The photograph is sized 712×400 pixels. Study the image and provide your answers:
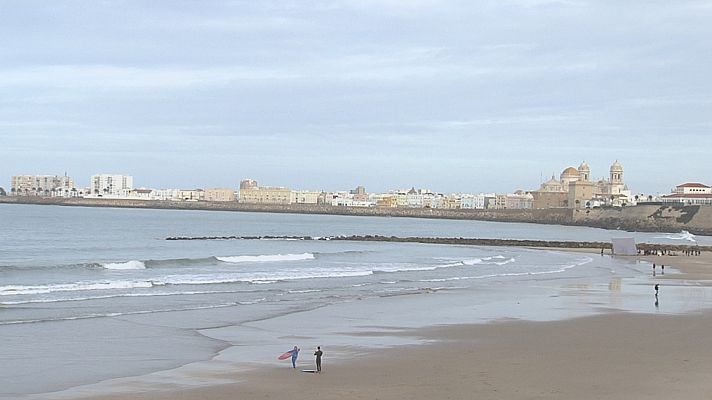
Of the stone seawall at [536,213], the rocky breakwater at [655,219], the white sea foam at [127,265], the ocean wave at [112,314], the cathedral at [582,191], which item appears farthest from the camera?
the cathedral at [582,191]

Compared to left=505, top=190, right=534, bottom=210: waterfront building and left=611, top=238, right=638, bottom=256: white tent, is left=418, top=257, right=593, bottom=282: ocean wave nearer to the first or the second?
left=611, top=238, right=638, bottom=256: white tent

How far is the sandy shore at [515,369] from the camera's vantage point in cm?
1140

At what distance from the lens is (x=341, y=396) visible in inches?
440

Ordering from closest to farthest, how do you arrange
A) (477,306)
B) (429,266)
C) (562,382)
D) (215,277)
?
(562,382) → (477,306) → (215,277) → (429,266)

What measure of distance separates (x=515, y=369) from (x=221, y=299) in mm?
10822

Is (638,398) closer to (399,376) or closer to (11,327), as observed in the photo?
(399,376)

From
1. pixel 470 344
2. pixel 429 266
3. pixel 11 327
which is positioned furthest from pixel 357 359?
pixel 429 266

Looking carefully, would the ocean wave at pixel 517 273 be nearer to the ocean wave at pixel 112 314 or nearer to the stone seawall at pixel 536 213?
the ocean wave at pixel 112 314

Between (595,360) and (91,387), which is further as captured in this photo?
(595,360)

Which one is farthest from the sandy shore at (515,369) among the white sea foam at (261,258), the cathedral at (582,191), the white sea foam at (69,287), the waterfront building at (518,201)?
the waterfront building at (518,201)

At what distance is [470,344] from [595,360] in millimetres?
2473

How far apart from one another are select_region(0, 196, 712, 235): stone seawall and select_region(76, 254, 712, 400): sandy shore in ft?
284

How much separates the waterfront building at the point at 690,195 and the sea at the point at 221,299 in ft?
276

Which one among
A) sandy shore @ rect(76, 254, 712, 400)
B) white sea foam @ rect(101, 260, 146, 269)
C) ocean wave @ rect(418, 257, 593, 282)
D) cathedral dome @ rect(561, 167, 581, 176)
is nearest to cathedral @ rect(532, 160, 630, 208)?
cathedral dome @ rect(561, 167, 581, 176)
